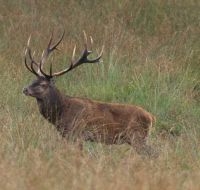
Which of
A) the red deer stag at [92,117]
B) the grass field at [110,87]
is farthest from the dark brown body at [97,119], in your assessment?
the grass field at [110,87]

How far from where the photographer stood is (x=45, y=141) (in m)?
9.87

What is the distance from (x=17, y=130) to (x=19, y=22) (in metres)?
7.05

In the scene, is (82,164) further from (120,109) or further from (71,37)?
(71,37)

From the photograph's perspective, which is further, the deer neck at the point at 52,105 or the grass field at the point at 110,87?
the deer neck at the point at 52,105

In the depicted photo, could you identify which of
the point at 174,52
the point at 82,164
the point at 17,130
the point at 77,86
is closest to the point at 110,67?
the point at 77,86

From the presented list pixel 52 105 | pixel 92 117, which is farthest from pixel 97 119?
pixel 52 105

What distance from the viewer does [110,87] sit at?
13633 mm

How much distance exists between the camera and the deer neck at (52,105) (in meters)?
11.3

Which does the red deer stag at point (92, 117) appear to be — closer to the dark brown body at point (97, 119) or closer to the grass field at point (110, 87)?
the dark brown body at point (97, 119)

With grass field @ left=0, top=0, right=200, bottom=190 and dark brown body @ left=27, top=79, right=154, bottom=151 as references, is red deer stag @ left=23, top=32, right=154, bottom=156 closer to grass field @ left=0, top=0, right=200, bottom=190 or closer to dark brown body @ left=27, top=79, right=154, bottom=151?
dark brown body @ left=27, top=79, right=154, bottom=151

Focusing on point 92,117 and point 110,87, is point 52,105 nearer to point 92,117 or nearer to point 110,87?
point 92,117

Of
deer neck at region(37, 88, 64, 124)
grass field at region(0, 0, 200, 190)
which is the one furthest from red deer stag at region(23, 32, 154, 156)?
grass field at region(0, 0, 200, 190)

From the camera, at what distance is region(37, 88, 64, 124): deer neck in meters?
11.3

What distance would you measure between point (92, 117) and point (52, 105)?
55cm
